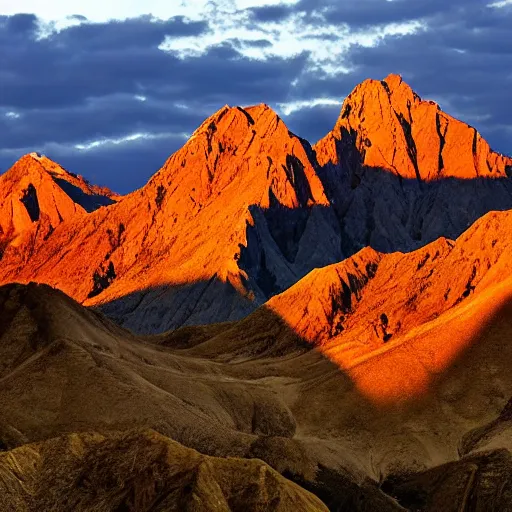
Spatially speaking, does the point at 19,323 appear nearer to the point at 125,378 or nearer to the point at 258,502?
the point at 125,378

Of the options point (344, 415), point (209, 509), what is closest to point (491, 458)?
point (344, 415)

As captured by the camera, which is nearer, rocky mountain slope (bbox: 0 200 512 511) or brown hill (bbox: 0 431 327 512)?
brown hill (bbox: 0 431 327 512)

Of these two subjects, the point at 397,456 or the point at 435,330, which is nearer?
the point at 397,456

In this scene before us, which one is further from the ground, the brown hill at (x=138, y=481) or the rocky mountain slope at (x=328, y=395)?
the brown hill at (x=138, y=481)

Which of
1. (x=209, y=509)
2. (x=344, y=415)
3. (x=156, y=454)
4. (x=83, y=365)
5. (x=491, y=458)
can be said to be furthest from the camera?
(x=344, y=415)

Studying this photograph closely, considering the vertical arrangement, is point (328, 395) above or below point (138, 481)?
below

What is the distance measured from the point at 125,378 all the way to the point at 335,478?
3110cm

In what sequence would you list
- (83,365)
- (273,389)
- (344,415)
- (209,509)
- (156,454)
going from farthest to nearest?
(273,389), (344,415), (83,365), (156,454), (209,509)

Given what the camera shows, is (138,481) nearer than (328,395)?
Yes

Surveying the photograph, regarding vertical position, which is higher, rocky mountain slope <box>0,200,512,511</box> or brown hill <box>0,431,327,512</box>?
brown hill <box>0,431,327,512</box>

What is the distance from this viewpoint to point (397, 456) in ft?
479

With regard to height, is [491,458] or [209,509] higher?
[209,509]

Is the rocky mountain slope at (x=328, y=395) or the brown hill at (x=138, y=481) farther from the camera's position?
the rocky mountain slope at (x=328, y=395)

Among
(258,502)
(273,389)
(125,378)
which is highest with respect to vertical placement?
(258,502)
